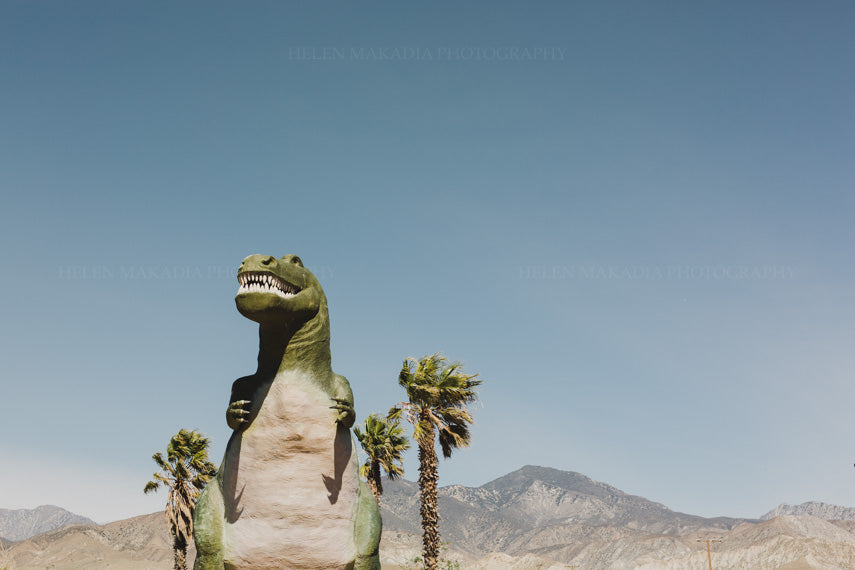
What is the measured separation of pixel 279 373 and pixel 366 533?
1620 millimetres

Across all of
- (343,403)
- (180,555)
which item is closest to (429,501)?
(180,555)

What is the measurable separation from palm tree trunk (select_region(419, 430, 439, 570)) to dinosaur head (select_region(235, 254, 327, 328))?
13.4 meters

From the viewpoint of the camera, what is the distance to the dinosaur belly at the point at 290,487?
261 inches

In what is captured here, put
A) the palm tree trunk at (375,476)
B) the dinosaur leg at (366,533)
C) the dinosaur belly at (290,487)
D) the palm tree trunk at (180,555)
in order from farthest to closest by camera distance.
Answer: the palm tree trunk at (180,555) → the palm tree trunk at (375,476) → the dinosaur leg at (366,533) → the dinosaur belly at (290,487)

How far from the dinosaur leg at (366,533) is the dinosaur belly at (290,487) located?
0.08 metres

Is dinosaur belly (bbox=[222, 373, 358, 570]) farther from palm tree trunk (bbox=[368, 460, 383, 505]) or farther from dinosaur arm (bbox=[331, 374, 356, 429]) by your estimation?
palm tree trunk (bbox=[368, 460, 383, 505])

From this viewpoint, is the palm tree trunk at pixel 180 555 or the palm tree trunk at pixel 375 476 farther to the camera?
the palm tree trunk at pixel 180 555

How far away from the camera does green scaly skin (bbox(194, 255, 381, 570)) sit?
6660 mm

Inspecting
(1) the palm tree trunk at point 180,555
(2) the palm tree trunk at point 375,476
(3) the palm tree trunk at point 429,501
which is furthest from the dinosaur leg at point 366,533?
(1) the palm tree trunk at point 180,555

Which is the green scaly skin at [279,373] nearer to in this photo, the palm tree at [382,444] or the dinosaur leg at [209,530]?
the dinosaur leg at [209,530]

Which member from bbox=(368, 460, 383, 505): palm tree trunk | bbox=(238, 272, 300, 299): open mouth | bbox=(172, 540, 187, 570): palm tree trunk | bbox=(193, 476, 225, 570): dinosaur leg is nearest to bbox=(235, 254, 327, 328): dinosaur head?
bbox=(238, 272, 300, 299): open mouth

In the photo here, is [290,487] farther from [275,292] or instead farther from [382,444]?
[382,444]

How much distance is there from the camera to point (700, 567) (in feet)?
398

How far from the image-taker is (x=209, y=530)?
263 inches
